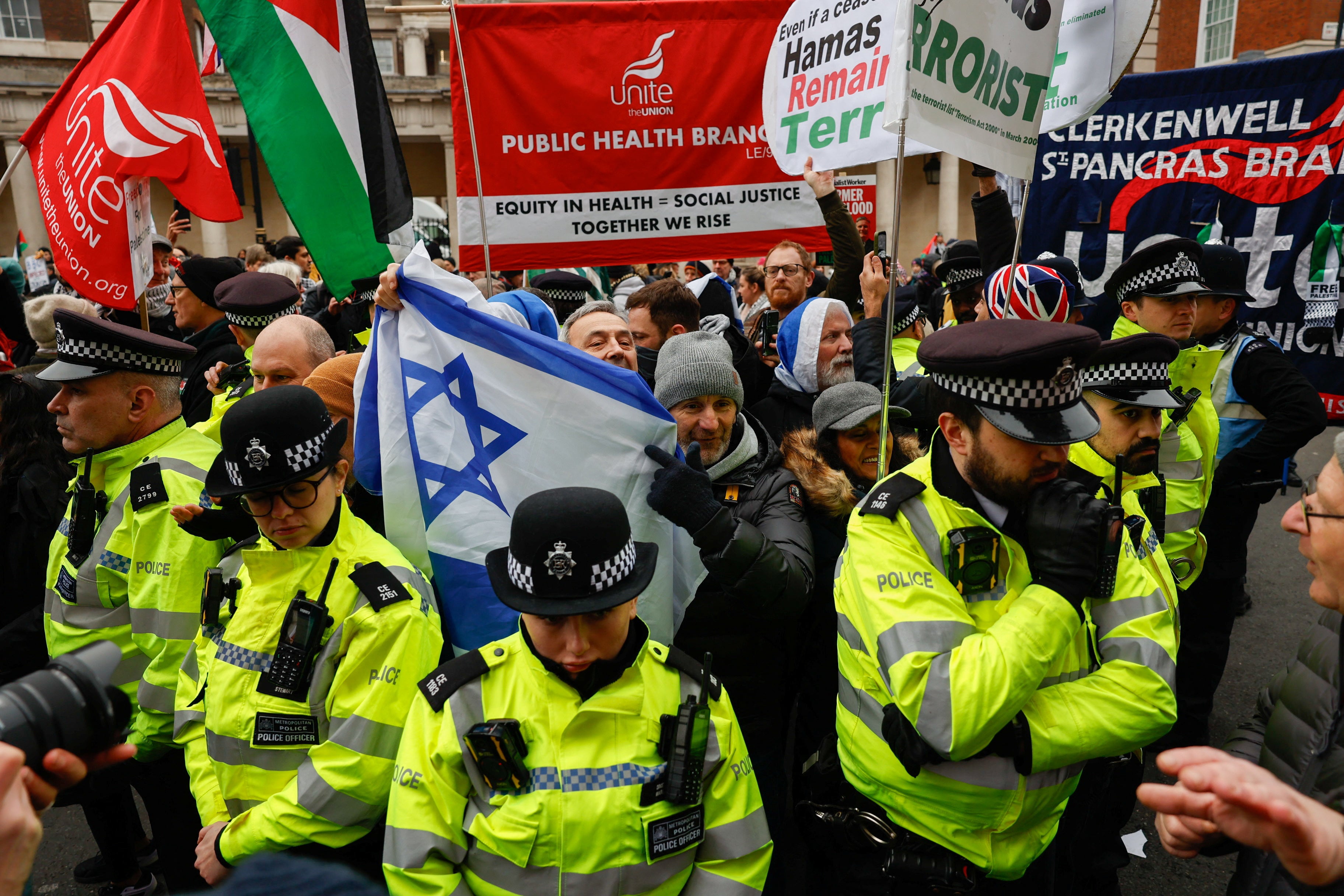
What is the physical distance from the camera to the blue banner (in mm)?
5652

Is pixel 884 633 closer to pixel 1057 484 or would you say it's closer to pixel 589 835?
pixel 1057 484

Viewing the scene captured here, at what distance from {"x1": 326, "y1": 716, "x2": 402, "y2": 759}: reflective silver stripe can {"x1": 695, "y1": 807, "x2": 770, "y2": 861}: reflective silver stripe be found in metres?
0.83

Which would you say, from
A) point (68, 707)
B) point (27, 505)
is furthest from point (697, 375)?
point (27, 505)

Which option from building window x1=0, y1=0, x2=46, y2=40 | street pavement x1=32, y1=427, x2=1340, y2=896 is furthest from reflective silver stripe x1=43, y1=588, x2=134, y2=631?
building window x1=0, y1=0, x2=46, y2=40

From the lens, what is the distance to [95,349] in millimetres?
3176

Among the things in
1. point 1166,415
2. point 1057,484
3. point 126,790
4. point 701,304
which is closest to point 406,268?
point 1057,484

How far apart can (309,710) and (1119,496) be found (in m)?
2.54

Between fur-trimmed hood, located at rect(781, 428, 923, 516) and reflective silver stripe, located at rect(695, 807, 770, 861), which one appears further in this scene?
fur-trimmed hood, located at rect(781, 428, 923, 516)

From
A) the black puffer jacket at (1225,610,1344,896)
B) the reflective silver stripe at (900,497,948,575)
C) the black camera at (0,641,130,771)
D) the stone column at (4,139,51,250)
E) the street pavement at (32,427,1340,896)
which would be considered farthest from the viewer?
the stone column at (4,139,51,250)

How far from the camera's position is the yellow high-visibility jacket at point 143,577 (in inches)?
115

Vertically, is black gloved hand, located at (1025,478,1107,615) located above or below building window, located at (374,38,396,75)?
below

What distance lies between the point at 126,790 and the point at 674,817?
2960 mm

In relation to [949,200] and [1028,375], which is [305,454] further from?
[949,200]

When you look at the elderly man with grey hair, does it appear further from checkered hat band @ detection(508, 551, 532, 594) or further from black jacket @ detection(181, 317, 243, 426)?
black jacket @ detection(181, 317, 243, 426)
